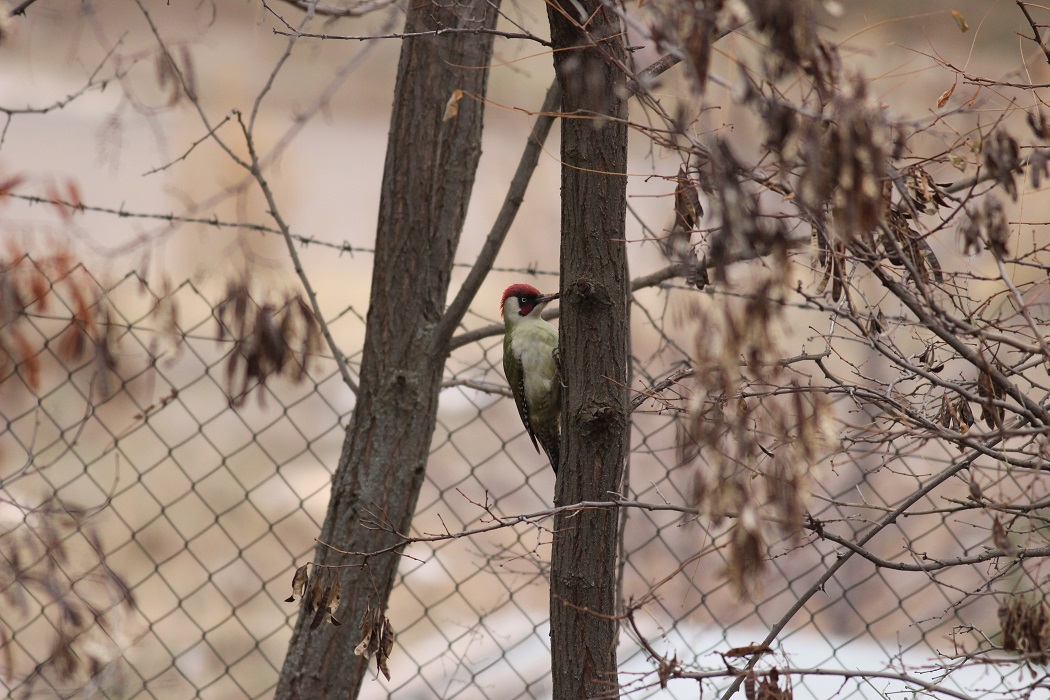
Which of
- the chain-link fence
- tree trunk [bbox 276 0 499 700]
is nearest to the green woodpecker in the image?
the chain-link fence

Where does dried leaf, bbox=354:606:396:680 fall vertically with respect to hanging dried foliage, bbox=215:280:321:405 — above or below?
below

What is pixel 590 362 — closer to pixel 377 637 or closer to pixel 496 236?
pixel 377 637

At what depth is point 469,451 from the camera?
43.3 feet

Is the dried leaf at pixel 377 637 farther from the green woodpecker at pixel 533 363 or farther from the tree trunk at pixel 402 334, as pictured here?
the green woodpecker at pixel 533 363

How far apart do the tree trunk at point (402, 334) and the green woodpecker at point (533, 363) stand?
2.68 ft

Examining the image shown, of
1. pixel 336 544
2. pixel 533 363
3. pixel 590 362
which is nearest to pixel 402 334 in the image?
pixel 336 544

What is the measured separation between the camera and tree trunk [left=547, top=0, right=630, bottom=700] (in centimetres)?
184

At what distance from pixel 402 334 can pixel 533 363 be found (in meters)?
0.99

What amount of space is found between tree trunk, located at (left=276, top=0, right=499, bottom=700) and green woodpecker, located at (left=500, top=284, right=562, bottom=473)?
0.82 m

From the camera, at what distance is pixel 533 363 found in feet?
13.0

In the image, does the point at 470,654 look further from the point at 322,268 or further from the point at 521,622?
A: the point at 322,268

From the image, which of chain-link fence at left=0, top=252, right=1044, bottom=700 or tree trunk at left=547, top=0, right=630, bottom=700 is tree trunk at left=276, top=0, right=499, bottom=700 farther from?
tree trunk at left=547, top=0, right=630, bottom=700

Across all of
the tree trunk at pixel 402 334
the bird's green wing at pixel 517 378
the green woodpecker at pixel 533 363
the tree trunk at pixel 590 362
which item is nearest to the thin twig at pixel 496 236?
the tree trunk at pixel 402 334

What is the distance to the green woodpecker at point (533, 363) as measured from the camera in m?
3.93
